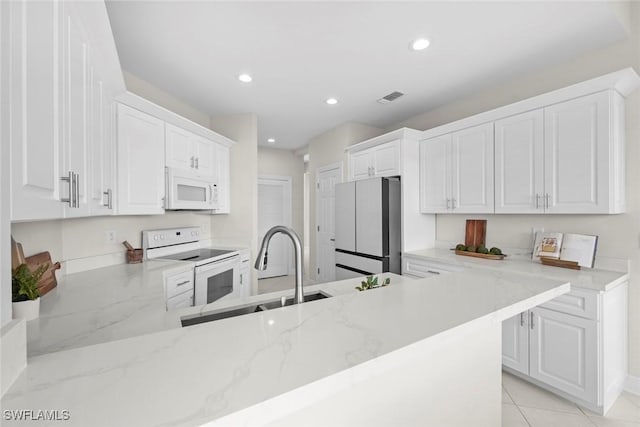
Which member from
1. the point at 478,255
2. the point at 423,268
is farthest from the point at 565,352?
the point at 423,268

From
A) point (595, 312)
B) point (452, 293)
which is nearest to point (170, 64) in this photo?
point (452, 293)

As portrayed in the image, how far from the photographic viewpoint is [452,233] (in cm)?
332

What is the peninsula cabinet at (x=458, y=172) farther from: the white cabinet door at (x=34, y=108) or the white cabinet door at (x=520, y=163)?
the white cabinet door at (x=34, y=108)

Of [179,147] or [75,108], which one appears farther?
[179,147]

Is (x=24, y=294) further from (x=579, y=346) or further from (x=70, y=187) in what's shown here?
(x=579, y=346)

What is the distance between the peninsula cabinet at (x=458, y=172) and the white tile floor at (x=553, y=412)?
1.52m

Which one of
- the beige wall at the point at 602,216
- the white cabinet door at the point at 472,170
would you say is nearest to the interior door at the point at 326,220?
the white cabinet door at the point at 472,170

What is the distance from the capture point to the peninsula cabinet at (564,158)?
201 cm

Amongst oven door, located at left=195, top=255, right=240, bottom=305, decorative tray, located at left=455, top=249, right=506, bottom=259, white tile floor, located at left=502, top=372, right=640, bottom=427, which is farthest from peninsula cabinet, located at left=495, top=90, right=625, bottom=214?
oven door, located at left=195, top=255, right=240, bottom=305

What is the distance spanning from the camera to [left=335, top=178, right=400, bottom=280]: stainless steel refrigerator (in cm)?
317

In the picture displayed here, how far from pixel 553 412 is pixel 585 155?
185 centimetres

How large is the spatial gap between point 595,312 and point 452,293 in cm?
158

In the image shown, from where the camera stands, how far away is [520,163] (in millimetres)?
2477

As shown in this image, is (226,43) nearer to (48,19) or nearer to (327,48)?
(327,48)
